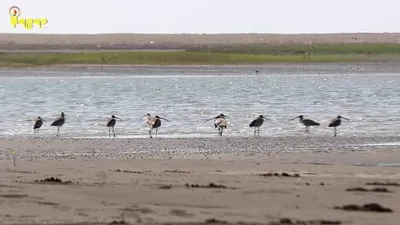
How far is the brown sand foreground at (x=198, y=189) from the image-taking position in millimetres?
9633

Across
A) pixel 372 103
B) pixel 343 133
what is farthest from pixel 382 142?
pixel 372 103

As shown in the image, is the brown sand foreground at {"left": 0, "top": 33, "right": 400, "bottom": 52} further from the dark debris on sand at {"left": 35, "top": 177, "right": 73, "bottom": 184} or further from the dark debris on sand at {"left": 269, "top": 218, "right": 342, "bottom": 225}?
the dark debris on sand at {"left": 269, "top": 218, "right": 342, "bottom": 225}

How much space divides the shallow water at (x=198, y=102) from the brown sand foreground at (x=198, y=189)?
6513 mm

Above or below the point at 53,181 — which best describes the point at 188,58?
above

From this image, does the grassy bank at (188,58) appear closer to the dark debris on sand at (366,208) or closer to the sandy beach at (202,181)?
the sandy beach at (202,181)

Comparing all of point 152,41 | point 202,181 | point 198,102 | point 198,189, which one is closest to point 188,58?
point 198,102

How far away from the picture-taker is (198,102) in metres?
33.4

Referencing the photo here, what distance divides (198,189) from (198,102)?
22.2 metres

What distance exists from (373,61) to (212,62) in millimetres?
10082

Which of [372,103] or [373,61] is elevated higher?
[373,61]

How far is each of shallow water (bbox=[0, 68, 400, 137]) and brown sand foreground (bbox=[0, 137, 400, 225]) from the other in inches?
256

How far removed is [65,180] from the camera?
12328 millimetres

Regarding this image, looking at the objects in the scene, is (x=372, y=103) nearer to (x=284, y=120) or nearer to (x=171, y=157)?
(x=284, y=120)

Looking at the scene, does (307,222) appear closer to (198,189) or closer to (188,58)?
(198,189)
